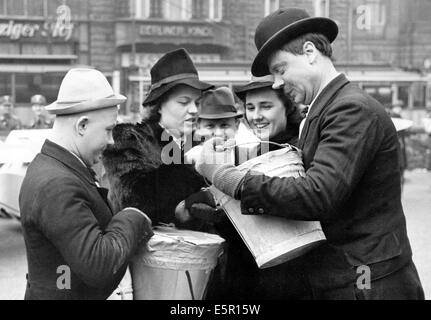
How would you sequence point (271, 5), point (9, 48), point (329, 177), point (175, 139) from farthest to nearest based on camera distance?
point (271, 5), point (9, 48), point (175, 139), point (329, 177)

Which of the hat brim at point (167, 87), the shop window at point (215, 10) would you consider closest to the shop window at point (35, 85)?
the shop window at point (215, 10)

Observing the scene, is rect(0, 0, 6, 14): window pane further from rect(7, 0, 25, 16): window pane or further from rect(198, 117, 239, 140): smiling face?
rect(198, 117, 239, 140): smiling face

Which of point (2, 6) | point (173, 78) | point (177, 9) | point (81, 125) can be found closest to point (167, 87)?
point (173, 78)

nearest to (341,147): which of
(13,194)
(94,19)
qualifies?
(13,194)

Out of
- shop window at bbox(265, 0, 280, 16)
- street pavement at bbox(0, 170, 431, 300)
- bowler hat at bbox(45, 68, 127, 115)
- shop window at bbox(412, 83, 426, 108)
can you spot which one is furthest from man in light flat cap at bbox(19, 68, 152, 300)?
shop window at bbox(265, 0, 280, 16)

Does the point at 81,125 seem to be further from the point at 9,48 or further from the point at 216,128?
the point at 9,48

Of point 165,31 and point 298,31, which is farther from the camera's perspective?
point 165,31

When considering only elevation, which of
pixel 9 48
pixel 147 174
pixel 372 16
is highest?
pixel 372 16

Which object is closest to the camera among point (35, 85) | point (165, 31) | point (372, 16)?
point (35, 85)

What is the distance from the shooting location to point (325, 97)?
85.7 inches

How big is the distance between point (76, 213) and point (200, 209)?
670mm

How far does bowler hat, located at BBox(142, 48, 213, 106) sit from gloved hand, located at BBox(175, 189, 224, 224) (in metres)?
0.72

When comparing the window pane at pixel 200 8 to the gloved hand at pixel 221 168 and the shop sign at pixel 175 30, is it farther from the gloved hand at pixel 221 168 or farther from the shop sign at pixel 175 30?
the gloved hand at pixel 221 168

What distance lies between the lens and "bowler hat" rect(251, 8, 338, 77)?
2174 millimetres
